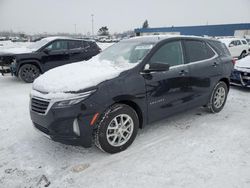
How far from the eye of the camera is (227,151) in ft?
11.8

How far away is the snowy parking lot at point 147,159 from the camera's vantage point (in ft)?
9.56

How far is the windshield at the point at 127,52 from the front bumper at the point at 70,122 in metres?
1.27

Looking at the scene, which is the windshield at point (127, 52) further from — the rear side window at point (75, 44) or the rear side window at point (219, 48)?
the rear side window at point (75, 44)

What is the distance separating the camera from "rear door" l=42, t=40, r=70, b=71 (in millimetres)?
9000

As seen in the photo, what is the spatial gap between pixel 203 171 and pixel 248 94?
16.3 feet

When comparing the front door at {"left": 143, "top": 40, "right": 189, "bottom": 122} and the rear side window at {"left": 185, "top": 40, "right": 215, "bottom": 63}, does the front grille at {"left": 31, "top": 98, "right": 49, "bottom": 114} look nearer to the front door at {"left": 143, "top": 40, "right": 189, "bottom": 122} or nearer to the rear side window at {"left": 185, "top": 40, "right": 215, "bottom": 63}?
the front door at {"left": 143, "top": 40, "right": 189, "bottom": 122}

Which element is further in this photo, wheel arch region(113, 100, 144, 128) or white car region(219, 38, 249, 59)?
white car region(219, 38, 249, 59)

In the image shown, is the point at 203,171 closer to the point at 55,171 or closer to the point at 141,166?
the point at 141,166

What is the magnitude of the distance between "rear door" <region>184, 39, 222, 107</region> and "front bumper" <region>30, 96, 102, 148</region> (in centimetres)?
222

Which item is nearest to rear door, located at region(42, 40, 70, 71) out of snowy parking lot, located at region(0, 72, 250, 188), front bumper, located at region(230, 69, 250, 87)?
snowy parking lot, located at region(0, 72, 250, 188)

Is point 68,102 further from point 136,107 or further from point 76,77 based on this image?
point 136,107

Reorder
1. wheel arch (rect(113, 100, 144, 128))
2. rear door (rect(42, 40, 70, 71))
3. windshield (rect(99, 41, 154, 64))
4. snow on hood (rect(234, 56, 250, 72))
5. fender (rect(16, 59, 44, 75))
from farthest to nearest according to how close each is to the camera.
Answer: rear door (rect(42, 40, 70, 71))
fender (rect(16, 59, 44, 75))
snow on hood (rect(234, 56, 250, 72))
windshield (rect(99, 41, 154, 64))
wheel arch (rect(113, 100, 144, 128))

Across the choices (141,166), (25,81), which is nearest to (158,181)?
(141,166)

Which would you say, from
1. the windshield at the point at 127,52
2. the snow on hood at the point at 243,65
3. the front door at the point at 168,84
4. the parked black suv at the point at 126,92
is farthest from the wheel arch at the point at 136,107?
the snow on hood at the point at 243,65
